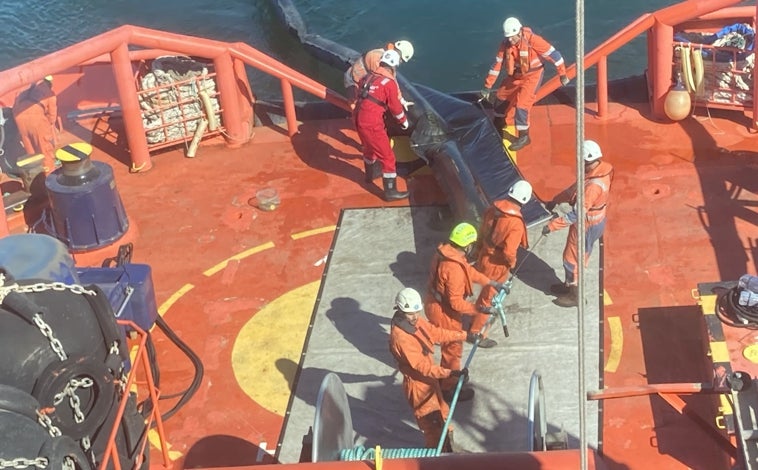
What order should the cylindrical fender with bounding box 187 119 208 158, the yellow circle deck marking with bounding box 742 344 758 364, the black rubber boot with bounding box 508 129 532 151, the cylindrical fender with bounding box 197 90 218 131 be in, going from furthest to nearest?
the cylindrical fender with bounding box 187 119 208 158
the cylindrical fender with bounding box 197 90 218 131
the black rubber boot with bounding box 508 129 532 151
the yellow circle deck marking with bounding box 742 344 758 364

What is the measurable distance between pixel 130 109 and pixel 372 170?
10.8ft

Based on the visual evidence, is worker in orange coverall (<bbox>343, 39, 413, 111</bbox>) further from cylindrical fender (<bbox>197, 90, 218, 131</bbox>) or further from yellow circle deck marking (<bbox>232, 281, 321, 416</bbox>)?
yellow circle deck marking (<bbox>232, 281, 321, 416</bbox>)

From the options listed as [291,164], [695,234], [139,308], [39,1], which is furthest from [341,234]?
[39,1]

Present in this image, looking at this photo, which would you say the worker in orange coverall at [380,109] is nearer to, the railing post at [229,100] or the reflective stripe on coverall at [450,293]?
the railing post at [229,100]

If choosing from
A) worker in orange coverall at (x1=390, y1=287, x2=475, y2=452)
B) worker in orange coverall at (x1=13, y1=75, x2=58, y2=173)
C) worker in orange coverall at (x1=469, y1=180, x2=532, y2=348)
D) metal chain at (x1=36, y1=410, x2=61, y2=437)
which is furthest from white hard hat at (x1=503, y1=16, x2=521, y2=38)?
metal chain at (x1=36, y1=410, x2=61, y2=437)

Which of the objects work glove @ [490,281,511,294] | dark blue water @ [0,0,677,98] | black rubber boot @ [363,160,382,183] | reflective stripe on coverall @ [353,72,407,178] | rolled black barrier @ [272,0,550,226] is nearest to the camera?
work glove @ [490,281,511,294]

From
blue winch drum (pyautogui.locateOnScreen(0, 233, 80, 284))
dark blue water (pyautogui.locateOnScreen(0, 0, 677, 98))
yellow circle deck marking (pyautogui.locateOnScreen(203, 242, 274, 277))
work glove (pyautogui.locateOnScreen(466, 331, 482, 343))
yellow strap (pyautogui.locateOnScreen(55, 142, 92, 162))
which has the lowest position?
dark blue water (pyautogui.locateOnScreen(0, 0, 677, 98))

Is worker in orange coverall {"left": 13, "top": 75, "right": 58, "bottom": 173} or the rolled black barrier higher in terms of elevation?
worker in orange coverall {"left": 13, "top": 75, "right": 58, "bottom": 173}

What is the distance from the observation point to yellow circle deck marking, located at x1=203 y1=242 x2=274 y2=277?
11438 mm

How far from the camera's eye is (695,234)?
11047 mm

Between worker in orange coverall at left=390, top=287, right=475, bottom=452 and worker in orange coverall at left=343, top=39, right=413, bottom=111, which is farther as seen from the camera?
worker in orange coverall at left=343, top=39, right=413, bottom=111

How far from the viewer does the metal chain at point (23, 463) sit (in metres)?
4.67

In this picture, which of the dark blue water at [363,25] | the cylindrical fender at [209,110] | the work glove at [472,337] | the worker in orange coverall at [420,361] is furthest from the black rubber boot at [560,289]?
the dark blue water at [363,25]

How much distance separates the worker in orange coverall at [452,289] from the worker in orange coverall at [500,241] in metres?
0.44
